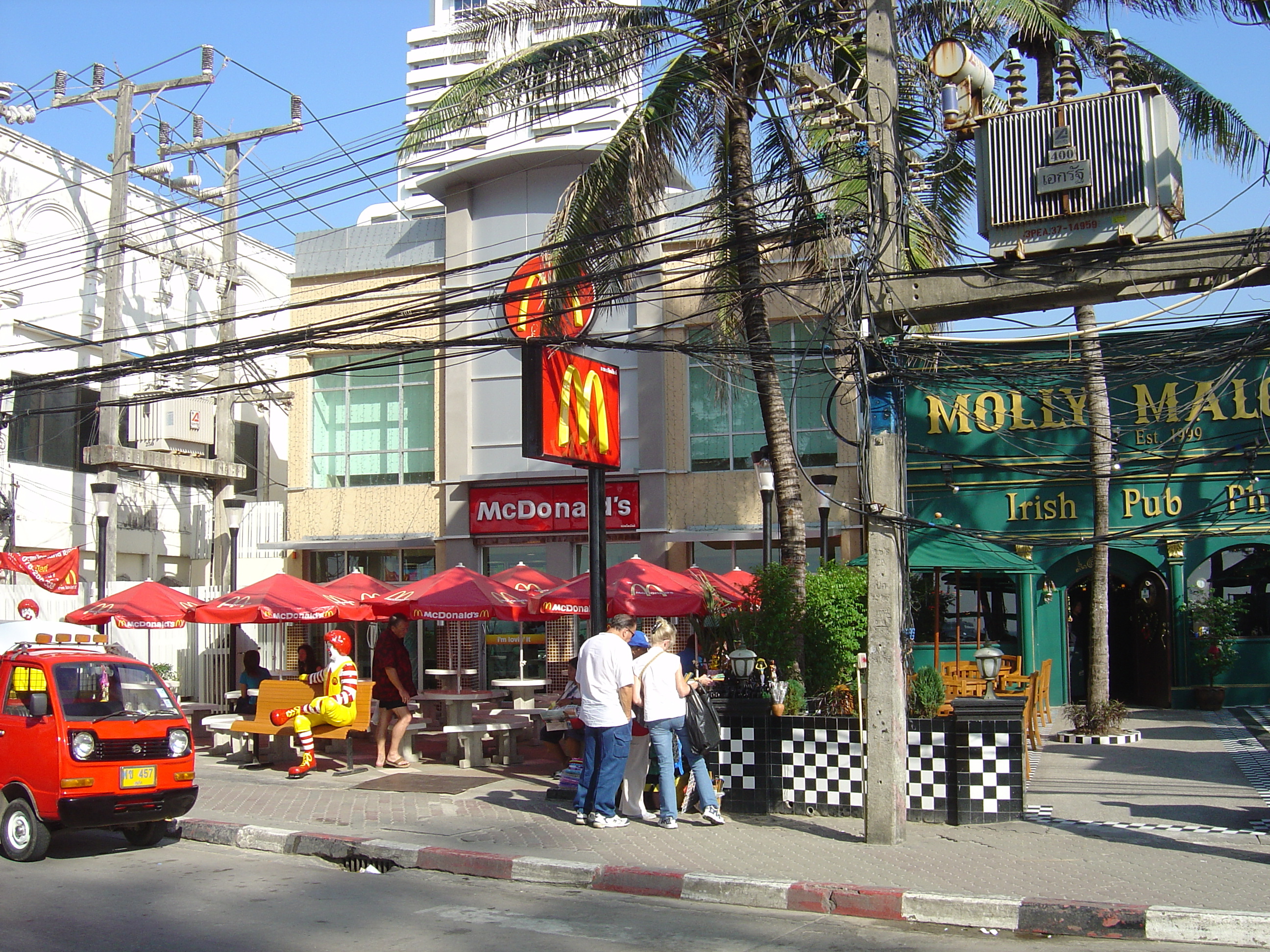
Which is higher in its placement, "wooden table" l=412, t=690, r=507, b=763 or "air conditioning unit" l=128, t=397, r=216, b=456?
"air conditioning unit" l=128, t=397, r=216, b=456

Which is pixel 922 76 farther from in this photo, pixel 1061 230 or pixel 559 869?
pixel 559 869

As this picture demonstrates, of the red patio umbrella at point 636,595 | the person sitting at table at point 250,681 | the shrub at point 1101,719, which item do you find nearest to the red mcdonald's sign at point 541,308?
the red patio umbrella at point 636,595

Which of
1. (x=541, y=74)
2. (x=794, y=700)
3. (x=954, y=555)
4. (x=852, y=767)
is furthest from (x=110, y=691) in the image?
(x=954, y=555)

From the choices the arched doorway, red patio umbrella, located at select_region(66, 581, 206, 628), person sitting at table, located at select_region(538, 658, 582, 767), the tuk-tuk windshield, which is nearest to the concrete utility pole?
person sitting at table, located at select_region(538, 658, 582, 767)

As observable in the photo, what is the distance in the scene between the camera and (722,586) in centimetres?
1669

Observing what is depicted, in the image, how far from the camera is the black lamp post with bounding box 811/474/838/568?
18.0 m

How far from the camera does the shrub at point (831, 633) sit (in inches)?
451

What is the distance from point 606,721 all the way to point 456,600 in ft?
18.9

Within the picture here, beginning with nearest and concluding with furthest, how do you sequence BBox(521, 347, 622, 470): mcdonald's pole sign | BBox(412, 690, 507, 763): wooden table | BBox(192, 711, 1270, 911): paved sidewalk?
BBox(192, 711, 1270, 911): paved sidewalk → BBox(521, 347, 622, 470): mcdonald's pole sign → BBox(412, 690, 507, 763): wooden table

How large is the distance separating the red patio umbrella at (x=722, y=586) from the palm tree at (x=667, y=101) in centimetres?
245

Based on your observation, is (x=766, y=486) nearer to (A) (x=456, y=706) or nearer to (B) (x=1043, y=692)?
(B) (x=1043, y=692)

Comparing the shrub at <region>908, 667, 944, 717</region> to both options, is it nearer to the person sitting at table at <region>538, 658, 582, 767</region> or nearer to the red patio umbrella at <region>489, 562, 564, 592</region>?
the person sitting at table at <region>538, 658, 582, 767</region>

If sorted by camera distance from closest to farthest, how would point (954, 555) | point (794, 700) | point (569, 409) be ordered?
point (794, 700)
point (569, 409)
point (954, 555)

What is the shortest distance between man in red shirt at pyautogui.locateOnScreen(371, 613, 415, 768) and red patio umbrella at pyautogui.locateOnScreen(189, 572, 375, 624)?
1501mm
